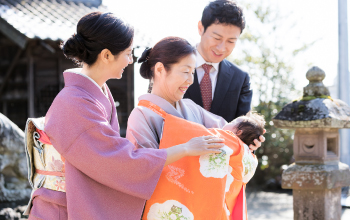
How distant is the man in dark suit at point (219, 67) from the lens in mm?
2969

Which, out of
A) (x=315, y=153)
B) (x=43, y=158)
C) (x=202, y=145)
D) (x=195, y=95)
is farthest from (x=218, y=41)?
(x=315, y=153)

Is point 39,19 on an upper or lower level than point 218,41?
upper

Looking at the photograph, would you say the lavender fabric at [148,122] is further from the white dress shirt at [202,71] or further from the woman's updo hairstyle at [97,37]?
the white dress shirt at [202,71]

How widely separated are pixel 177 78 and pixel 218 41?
34.9 inches

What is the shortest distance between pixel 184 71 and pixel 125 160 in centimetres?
70

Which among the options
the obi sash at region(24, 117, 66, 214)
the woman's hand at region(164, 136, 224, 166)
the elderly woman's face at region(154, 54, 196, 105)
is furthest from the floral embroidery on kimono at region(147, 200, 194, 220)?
the elderly woman's face at region(154, 54, 196, 105)

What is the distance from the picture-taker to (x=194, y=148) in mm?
2006

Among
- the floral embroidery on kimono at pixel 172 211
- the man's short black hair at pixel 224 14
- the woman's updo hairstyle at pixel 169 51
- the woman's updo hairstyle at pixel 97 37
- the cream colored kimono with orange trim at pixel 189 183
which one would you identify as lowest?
the floral embroidery on kimono at pixel 172 211

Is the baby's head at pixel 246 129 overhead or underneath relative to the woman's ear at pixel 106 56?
underneath

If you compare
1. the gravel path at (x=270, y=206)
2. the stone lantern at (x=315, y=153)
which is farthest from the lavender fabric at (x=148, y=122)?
the gravel path at (x=270, y=206)

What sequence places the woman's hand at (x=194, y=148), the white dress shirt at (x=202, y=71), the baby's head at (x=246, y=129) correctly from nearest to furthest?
the woman's hand at (x=194, y=148) < the baby's head at (x=246, y=129) < the white dress shirt at (x=202, y=71)

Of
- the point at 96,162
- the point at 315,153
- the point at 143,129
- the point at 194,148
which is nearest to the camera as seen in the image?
the point at 96,162

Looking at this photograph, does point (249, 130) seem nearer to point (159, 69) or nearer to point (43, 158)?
point (159, 69)

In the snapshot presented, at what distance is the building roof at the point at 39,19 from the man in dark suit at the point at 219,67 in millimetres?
4039
